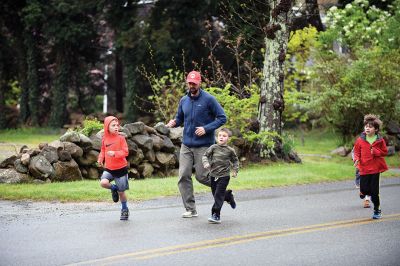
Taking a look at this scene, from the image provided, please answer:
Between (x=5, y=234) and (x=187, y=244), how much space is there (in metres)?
2.49

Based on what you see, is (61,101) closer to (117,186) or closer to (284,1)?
(284,1)

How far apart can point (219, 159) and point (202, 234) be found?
4.79ft

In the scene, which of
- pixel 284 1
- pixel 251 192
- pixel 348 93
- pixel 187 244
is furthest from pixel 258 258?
pixel 348 93

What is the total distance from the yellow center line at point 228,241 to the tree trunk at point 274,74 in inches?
355

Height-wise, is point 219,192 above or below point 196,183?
above

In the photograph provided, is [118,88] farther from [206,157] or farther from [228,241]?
[228,241]

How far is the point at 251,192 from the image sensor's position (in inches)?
567

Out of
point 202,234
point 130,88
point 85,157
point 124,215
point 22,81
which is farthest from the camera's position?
point 22,81

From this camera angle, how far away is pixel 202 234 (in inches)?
364

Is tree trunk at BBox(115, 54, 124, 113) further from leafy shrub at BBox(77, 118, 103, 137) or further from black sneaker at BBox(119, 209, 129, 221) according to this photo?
black sneaker at BBox(119, 209, 129, 221)

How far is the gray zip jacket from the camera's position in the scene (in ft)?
33.8

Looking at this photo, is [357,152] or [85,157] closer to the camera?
[357,152]

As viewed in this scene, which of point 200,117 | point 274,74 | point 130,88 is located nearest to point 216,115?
point 200,117

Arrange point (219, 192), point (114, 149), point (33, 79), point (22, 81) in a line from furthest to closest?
point (22, 81), point (33, 79), point (114, 149), point (219, 192)
